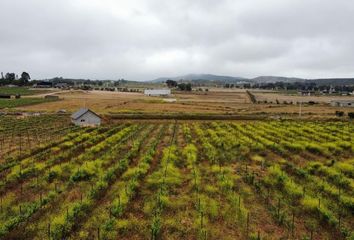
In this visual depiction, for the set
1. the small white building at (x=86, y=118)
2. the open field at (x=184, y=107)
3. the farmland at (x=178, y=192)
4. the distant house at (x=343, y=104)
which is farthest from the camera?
the distant house at (x=343, y=104)

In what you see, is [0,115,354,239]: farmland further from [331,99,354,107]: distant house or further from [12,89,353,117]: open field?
[331,99,354,107]: distant house

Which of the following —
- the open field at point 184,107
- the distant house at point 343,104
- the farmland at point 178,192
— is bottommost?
the farmland at point 178,192

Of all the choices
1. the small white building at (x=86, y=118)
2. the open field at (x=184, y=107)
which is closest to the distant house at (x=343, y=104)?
the open field at (x=184, y=107)

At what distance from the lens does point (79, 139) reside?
27500mm

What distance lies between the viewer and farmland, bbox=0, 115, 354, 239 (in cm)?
1138

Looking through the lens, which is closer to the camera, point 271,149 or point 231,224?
point 231,224

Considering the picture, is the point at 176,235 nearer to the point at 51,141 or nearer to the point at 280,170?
the point at 280,170

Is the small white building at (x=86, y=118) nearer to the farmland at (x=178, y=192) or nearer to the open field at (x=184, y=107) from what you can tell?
the farmland at (x=178, y=192)

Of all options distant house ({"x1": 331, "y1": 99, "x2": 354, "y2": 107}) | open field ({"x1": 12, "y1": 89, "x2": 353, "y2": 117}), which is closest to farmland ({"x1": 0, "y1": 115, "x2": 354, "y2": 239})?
open field ({"x1": 12, "y1": 89, "x2": 353, "y2": 117})

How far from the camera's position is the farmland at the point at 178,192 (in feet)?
37.3

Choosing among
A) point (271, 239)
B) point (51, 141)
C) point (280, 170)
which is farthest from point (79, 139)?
point (271, 239)

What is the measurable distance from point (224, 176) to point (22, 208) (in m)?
9.36

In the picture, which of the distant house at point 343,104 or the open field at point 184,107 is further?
the distant house at point 343,104

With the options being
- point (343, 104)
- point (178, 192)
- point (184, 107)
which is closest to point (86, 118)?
point (178, 192)
